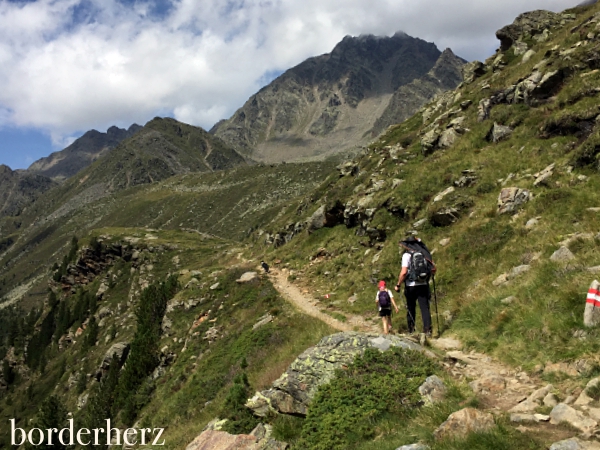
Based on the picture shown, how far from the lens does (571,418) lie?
218 inches

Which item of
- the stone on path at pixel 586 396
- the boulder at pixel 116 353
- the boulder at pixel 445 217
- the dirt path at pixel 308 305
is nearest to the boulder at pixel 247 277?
the dirt path at pixel 308 305

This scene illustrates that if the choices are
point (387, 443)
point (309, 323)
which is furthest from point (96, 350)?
point (387, 443)

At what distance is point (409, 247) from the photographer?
13.0 meters

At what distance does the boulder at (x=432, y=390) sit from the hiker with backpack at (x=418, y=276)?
4.11 meters

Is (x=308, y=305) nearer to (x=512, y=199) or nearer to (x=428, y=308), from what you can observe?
(x=428, y=308)

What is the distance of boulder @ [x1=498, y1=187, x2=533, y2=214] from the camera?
1735cm

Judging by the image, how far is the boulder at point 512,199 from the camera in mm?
17352

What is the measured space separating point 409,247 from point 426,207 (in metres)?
13.6

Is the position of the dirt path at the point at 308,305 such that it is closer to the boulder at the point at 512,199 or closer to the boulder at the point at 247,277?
the boulder at the point at 247,277

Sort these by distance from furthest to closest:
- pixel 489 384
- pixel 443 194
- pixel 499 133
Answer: pixel 499 133 < pixel 443 194 < pixel 489 384

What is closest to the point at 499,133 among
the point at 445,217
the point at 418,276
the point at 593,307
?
the point at 445,217

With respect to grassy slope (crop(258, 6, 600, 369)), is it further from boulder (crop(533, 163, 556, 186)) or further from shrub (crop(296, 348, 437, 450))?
shrub (crop(296, 348, 437, 450))

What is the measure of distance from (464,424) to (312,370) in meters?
4.32

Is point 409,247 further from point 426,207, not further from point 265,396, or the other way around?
point 426,207
